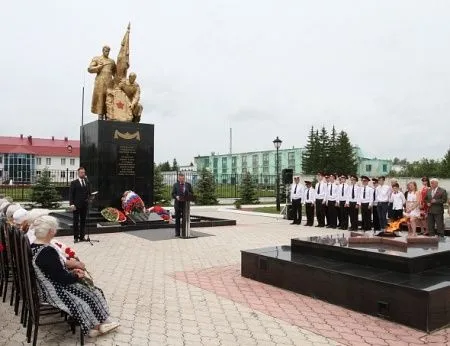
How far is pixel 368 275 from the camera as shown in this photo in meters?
5.24

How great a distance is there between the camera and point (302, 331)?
440 centimetres

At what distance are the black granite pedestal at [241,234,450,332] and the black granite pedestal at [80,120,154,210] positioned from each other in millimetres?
7570

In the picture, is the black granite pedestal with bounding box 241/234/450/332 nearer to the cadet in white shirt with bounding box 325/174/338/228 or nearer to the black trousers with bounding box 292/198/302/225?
the cadet in white shirt with bounding box 325/174/338/228

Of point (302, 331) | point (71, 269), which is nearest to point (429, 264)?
point (302, 331)

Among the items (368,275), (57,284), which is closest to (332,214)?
(368,275)

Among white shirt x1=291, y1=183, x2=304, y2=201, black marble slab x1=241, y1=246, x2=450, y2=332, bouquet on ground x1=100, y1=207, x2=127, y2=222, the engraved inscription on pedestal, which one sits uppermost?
the engraved inscription on pedestal

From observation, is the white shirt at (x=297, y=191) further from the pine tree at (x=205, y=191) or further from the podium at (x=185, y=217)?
the pine tree at (x=205, y=191)

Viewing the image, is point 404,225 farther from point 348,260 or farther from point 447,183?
point 447,183

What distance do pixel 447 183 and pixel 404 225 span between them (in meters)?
21.6

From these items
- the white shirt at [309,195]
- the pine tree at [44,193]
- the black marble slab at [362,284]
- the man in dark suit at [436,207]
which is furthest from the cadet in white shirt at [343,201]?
the pine tree at [44,193]

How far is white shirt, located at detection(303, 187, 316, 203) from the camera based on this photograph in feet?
48.9

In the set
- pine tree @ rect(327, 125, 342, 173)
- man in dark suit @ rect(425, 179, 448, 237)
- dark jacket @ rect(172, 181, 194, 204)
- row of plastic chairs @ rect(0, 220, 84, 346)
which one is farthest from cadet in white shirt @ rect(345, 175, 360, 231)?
pine tree @ rect(327, 125, 342, 173)

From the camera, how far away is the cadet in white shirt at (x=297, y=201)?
15.3 meters

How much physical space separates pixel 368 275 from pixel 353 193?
349 inches
